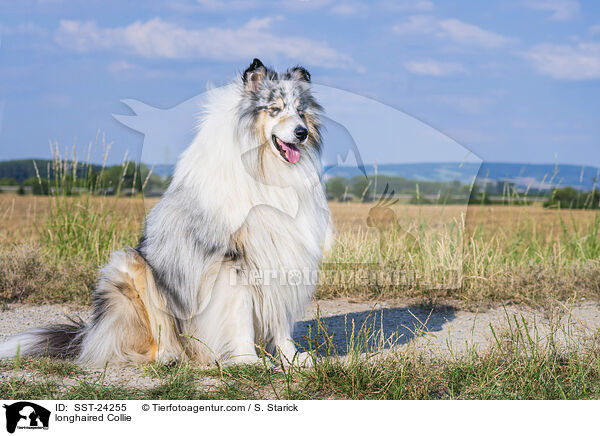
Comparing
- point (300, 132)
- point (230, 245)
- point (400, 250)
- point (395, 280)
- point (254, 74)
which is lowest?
point (395, 280)

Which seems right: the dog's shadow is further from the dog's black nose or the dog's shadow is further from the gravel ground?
the dog's black nose

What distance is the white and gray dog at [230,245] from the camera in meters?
3.78

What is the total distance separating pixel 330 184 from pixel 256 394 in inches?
102

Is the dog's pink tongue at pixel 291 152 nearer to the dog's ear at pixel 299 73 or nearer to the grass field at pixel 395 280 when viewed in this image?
the dog's ear at pixel 299 73

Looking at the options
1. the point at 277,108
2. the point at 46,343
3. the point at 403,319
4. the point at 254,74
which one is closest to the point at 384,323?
the point at 403,319

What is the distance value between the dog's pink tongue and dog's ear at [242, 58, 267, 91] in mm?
449

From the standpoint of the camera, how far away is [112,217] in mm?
8008

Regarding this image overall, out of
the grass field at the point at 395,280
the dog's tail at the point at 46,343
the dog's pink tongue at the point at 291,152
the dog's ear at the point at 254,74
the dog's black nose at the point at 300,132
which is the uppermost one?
the dog's ear at the point at 254,74

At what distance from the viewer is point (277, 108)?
3746mm

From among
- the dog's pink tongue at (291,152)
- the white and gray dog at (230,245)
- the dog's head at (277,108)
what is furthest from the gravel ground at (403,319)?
the dog's head at (277,108)
